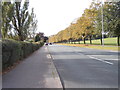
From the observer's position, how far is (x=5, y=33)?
18.4 meters

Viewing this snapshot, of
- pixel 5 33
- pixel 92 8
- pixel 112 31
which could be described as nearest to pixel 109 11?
pixel 112 31

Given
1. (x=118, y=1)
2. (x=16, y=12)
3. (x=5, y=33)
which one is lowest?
(x=5, y=33)

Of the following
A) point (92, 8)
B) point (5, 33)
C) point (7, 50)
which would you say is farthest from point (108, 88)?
point (92, 8)

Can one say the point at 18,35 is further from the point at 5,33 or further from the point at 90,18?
the point at 90,18

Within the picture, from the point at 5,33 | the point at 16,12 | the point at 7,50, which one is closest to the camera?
the point at 7,50

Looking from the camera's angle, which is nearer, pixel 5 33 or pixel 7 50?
pixel 7 50

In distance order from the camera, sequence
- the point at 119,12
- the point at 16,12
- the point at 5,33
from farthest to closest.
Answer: the point at 119,12 → the point at 16,12 → the point at 5,33

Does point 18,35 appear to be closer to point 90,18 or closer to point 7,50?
point 7,50

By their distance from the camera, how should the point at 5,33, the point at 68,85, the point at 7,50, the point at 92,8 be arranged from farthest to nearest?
the point at 92,8, the point at 5,33, the point at 7,50, the point at 68,85

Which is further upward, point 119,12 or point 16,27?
point 119,12

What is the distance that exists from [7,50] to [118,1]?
28628 mm

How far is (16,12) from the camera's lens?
68.1 ft

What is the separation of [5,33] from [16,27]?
3.07 metres

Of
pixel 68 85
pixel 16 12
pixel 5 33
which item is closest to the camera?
pixel 68 85
